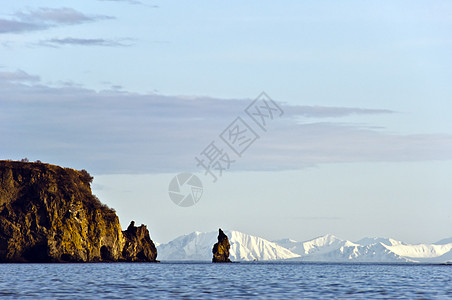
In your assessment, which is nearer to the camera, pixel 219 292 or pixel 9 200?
pixel 219 292

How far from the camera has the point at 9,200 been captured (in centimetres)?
18375

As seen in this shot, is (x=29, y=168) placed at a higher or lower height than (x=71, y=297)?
higher

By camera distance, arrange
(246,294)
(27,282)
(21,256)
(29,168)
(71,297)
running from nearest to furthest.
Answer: (71,297)
(246,294)
(27,282)
(21,256)
(29,168)

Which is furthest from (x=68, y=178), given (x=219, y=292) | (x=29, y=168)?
(x=219, y=292)

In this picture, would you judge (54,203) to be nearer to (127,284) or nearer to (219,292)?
(127,284)

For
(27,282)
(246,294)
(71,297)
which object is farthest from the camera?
(27,282)

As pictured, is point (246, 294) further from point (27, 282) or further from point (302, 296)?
point (27, 282)

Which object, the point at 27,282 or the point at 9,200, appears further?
the point at 9,200

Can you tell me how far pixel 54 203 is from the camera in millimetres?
186500

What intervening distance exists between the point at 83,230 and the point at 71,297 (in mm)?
133601

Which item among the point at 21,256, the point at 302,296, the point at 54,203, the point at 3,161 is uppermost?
the point at 3,161

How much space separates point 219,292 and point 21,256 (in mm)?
116531

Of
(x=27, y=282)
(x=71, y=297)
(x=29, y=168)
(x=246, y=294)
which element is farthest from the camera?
(x=29, y=168)

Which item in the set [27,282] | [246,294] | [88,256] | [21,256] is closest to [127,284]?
[27,282]
